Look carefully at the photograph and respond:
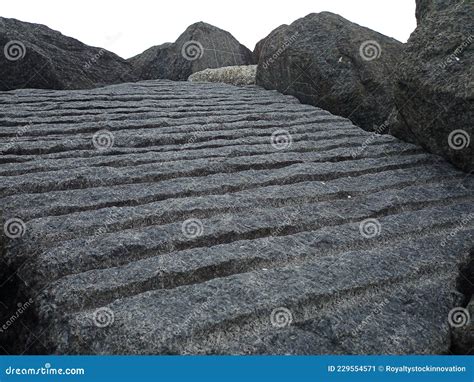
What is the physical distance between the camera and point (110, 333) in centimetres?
222

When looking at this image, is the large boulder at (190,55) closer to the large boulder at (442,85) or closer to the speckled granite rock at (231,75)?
the speckled granite rock at (231,75)

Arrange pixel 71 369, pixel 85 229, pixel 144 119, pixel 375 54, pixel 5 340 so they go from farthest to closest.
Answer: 1. pixel 375 54
2. pixel 144 119
3. pixel 85 229
4. pixel 5 340
5. pixel 71 369

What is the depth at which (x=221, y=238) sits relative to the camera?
9.82 ft

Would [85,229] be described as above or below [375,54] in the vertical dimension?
below

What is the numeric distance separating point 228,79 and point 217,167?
4.31 metres

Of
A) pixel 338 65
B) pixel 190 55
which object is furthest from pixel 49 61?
pixel 338 65

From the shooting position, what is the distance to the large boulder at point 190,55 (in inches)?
354

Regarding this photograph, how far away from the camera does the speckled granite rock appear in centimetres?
781

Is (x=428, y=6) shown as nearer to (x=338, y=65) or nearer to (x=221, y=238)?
(x=338, y=65)

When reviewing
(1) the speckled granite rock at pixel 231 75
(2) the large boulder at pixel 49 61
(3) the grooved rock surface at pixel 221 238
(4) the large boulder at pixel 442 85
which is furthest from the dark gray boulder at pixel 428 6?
(2) the large boulder at pixel 49 61

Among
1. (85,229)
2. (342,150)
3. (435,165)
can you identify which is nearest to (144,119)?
(342,150)

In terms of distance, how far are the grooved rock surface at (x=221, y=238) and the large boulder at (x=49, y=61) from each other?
1480mm

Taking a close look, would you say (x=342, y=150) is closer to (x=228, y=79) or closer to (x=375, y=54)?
(x=375, y=54)

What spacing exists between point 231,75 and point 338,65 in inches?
101
